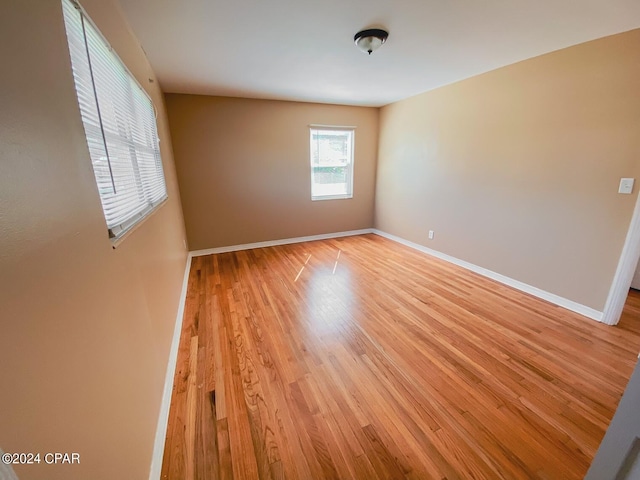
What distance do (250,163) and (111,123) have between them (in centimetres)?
282

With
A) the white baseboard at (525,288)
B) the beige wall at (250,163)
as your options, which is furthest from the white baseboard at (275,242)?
the white baseboard at (525,288)

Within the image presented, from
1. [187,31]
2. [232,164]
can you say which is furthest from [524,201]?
[232,164]

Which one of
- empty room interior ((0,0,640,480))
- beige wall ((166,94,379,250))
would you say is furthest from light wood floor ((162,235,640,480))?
beige wall ((166,94,379,250))

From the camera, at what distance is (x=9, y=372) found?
445 mm

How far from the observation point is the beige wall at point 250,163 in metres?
3.65

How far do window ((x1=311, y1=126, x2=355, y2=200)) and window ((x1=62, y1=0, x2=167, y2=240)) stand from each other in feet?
9.40

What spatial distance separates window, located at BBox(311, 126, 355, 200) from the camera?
441cm

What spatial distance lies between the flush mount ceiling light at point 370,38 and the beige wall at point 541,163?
1.68 metres

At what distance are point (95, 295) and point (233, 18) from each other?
1919 mm

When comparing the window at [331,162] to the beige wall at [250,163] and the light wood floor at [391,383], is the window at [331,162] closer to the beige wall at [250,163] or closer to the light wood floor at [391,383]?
the beige wall at [250,163]

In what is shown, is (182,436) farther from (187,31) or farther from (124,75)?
(187,31)

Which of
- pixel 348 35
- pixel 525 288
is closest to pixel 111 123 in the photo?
pixel 348 35

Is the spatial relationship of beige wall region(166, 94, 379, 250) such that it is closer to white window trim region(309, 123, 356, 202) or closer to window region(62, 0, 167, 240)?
white window trim region(309, 123, 356, 202)

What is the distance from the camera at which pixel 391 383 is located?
63.6 inches
